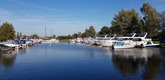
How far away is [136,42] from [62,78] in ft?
143

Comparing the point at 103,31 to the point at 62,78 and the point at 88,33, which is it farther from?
the point at 62,78

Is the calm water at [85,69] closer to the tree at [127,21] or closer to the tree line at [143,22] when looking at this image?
the tree line at [143,22]

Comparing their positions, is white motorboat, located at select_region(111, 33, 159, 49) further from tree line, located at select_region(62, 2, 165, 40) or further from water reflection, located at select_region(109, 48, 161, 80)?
water reflection, located at select_region(109, 48, 161, 80)

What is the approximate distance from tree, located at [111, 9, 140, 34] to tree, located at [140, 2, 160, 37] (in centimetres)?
559

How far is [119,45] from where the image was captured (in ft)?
163

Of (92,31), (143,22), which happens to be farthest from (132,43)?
(92,31)

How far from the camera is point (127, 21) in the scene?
256 feet

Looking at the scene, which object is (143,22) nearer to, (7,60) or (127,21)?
(127,21)

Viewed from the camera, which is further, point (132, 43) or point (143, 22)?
point (143, 22)

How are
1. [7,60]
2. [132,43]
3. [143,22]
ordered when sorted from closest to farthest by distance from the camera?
[7,60] → [132,43] → [143,22]

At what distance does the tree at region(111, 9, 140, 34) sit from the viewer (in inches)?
3029

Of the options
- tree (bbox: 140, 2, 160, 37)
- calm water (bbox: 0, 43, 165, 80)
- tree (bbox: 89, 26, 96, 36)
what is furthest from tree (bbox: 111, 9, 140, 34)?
tree (bbox: 89, 26, 96, 36)

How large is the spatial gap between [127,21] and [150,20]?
489 inches

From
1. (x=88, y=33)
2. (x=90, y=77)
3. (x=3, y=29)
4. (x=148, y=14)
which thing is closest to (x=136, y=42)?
(x=148, y=14)
